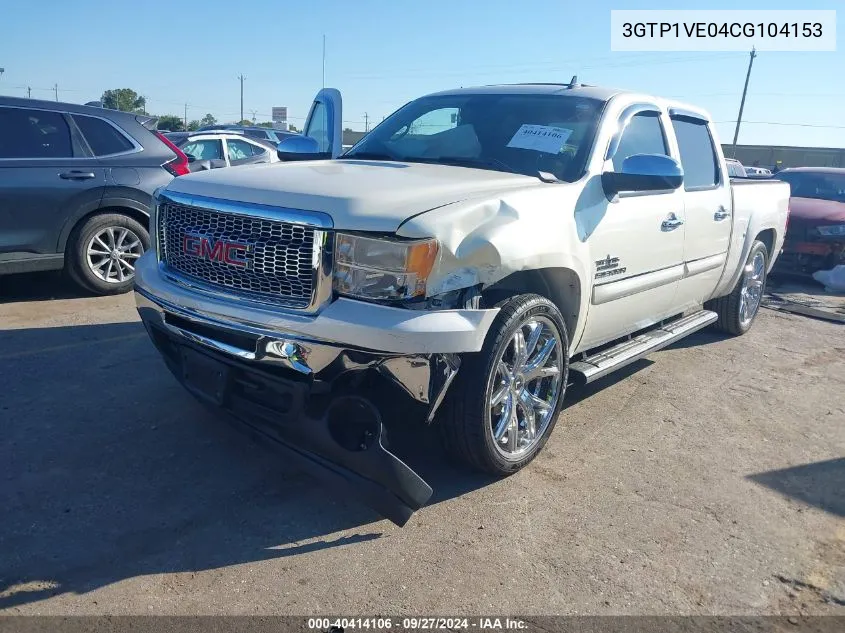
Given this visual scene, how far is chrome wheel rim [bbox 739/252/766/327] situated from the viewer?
21.3ft

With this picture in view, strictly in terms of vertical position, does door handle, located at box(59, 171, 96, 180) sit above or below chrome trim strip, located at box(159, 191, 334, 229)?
above

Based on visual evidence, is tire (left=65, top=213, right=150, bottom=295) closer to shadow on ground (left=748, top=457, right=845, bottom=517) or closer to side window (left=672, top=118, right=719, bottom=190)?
side window (left=672, top=118, right=719, bottom=190)

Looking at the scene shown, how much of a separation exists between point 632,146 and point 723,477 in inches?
79.0

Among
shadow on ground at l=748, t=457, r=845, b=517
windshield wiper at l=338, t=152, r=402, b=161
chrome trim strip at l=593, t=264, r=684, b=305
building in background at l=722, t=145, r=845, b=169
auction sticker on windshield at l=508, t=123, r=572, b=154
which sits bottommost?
shadow on ground at l=748, t=457, r=845, b=517

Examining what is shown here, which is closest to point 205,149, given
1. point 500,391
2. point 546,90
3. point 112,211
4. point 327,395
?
point 112,211

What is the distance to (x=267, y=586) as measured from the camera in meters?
2.65

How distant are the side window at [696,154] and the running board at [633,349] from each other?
990 millimetres

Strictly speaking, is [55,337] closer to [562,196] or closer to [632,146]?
[562,196]

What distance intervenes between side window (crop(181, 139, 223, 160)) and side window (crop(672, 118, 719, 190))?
8.45 m

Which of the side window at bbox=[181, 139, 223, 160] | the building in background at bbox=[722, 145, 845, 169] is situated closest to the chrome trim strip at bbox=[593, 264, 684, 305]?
the side window at bbox=[181, 139, 223, 160]

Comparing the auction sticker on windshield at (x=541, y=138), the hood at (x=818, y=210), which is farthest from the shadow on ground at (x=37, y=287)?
the hood at (x=818, y=210)

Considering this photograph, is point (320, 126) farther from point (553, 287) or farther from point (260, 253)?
point (260, 253)

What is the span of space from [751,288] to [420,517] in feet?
15.9

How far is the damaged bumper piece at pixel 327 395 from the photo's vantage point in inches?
112
